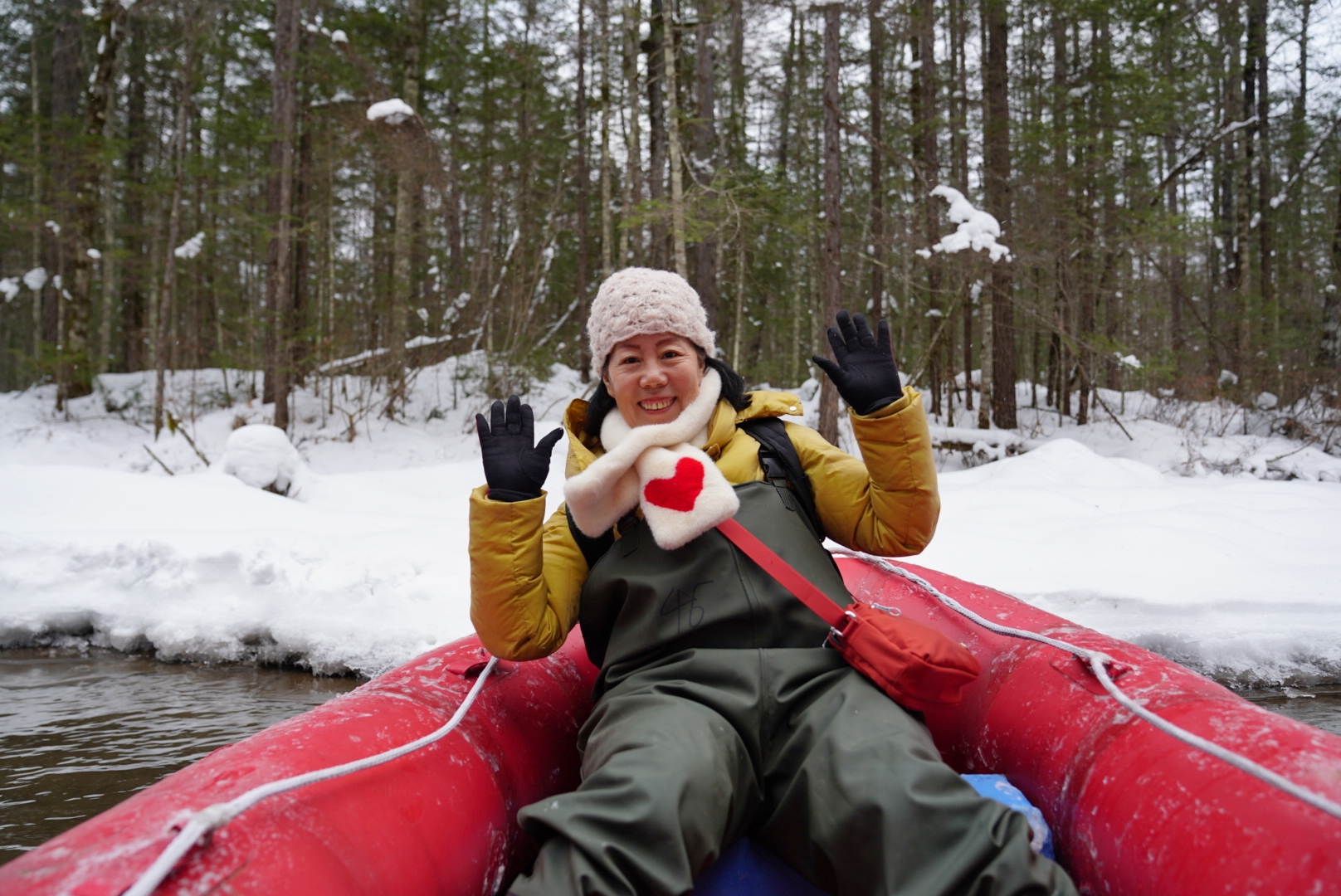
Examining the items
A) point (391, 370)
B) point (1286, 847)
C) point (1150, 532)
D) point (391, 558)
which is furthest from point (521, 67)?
point (1286, 847)

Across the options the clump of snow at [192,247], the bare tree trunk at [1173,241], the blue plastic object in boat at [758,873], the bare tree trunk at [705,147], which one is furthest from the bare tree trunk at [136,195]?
the bare tree trunk at [1173,241]

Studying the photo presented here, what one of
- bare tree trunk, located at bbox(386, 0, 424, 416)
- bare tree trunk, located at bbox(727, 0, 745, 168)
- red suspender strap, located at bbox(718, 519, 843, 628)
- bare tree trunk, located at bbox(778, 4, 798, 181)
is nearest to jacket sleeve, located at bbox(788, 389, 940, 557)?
red suspender strap, located at bbox(718, 519, 843, 628)

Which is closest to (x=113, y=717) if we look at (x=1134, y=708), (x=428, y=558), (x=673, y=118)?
(x=428, y=558)

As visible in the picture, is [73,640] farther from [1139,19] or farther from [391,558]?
[1139,19]

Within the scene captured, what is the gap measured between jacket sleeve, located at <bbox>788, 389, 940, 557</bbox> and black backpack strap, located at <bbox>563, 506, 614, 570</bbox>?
59 cm

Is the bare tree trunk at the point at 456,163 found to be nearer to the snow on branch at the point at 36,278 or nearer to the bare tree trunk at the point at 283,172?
the bare tree trunk at the point at 283,172

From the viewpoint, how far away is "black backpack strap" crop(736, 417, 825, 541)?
2137 millimetres

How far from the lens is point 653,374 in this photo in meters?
2.11

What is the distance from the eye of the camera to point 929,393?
1337 centimetres

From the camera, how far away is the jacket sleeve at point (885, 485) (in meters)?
1.93

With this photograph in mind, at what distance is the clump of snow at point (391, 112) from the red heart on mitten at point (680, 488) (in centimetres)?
970

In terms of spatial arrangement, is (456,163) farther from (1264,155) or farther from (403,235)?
(1264,155)

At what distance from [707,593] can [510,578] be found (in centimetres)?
47

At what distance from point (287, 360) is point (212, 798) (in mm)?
10058
